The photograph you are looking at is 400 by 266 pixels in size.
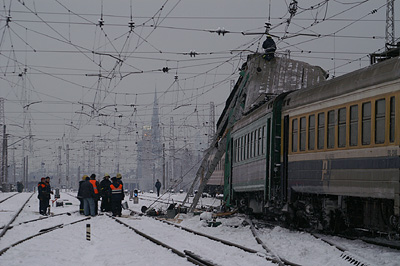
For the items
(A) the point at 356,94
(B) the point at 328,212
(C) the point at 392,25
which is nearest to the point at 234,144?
(B) the point at 328,212

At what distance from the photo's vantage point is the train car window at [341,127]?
13.1 metres

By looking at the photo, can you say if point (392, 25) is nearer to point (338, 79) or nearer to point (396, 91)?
point (338, 79)

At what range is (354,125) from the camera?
12.6m

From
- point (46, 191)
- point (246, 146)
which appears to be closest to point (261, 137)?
point (246, 146)

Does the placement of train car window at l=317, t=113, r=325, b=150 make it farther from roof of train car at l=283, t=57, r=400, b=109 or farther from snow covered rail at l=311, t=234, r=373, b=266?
snow covered rail at l=311, t=234, r=373, b=266

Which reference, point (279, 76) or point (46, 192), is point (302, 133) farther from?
point (279, 76)

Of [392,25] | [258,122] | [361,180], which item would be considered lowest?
[361,180]

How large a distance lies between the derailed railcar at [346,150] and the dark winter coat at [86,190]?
9.79 meters

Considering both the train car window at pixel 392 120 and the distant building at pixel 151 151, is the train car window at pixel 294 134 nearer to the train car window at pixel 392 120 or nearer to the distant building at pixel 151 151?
the train car window at pixel 392 120

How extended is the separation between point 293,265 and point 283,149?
7.00 m

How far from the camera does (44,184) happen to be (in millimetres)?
25812

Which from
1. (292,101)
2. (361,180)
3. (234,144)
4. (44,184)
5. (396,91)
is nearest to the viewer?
(396,91)

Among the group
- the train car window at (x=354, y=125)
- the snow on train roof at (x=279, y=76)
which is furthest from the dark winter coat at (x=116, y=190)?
the train car window at (x=354, y=125)

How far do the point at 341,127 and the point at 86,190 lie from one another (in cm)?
1331
